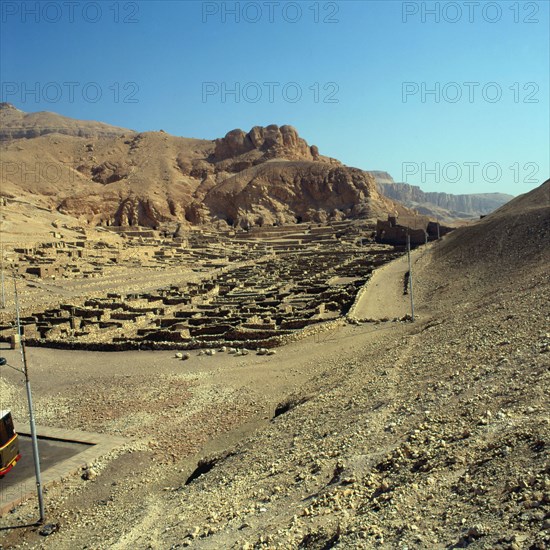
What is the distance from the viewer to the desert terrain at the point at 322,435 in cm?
592

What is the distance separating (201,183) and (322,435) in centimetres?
11805

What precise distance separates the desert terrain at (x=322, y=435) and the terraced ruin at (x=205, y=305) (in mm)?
1269

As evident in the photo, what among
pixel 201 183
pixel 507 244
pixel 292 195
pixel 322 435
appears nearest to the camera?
pixel 322 435

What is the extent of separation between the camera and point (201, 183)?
408 feet

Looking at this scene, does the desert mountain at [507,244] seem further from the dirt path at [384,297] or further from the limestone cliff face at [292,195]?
the limestone cliff face at [292,195]

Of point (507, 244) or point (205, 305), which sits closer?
point (205, 305)

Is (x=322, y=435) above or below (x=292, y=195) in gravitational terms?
below

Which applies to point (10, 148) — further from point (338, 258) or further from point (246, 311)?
point (246, 311)

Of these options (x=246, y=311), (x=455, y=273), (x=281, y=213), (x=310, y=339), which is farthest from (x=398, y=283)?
(x=281, y=213)

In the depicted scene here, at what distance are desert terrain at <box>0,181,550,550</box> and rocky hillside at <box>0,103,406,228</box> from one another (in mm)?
79280

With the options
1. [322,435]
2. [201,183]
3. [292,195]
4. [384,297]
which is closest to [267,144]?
[201,183]

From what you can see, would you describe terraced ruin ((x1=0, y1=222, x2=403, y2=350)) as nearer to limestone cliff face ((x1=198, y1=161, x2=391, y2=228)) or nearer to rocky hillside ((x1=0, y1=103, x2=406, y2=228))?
limestone cliff face ((x1=198, y1=161, x2=391, y2=228))

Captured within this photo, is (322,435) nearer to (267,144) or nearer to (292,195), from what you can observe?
(292,195)

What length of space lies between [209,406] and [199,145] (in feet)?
456
